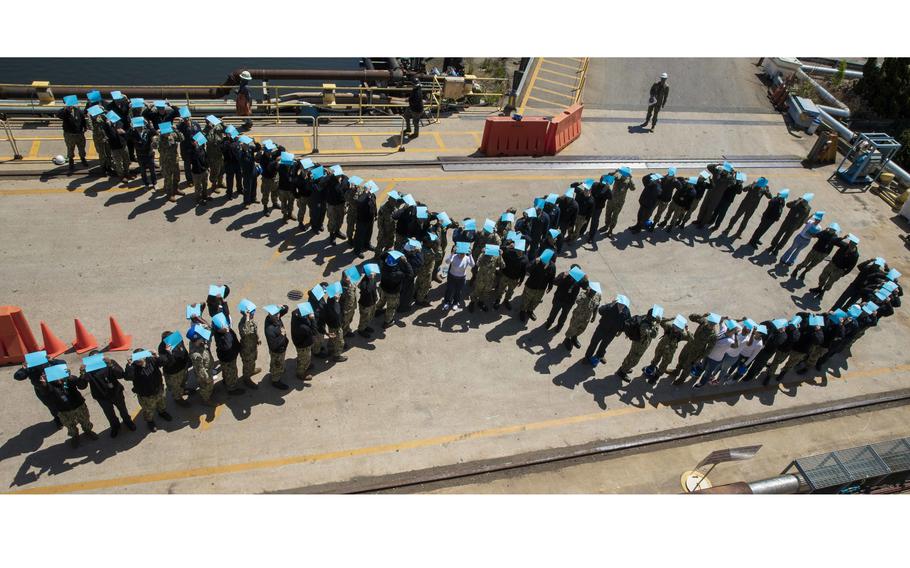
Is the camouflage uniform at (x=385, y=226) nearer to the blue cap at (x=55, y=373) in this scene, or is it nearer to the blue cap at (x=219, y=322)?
the blue cap at (x=219, y=322)

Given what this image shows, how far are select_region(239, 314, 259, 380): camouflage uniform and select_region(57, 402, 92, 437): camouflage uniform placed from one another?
7.81 feet

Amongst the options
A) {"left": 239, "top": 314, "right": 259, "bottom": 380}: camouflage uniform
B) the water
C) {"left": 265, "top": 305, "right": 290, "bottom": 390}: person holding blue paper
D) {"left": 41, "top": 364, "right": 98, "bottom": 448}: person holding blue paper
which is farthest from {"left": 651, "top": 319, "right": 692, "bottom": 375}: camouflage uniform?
the water

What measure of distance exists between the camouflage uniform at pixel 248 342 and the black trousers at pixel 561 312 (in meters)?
5.74

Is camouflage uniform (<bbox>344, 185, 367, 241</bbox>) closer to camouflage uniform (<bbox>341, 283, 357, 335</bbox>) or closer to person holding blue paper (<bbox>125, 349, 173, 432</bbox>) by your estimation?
camouflage uniform (<bbox>341, 283, 357, 335</bbox>)

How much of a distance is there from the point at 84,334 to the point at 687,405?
11.1 meters

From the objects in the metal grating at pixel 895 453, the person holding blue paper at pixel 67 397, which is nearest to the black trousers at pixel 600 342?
the metal grating at pixel 895 453

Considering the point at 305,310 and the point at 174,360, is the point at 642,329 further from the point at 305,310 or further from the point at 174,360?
the point at 174,360

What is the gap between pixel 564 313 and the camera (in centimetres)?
1341

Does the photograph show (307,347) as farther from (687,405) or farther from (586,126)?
(586,126)

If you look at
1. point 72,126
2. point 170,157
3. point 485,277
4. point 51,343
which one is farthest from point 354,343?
point 72,126

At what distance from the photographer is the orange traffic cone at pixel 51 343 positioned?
1147 cm

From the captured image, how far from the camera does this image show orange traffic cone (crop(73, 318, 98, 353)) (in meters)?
11.8

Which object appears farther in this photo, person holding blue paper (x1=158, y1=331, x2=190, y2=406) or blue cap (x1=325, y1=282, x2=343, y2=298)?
blue cap (x1=325, y1=282, x2=343, y2=298)

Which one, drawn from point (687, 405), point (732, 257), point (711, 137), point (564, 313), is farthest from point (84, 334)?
point (711, 137)
